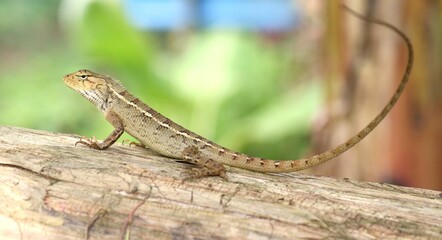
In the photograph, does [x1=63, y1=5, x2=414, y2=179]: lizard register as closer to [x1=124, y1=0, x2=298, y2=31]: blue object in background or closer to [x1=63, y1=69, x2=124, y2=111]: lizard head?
[x1=63, y1=69, x2=124, y2=111]: lizard head

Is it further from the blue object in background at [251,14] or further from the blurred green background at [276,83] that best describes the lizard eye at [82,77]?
the blue object in background at [251,14]

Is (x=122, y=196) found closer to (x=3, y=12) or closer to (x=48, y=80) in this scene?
(x=48, y=80)

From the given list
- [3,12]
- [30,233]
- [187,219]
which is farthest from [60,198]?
[3,12]

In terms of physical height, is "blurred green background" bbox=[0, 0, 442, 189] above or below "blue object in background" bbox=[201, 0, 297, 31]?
below

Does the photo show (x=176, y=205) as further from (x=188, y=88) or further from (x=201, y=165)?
(x=188, y=88)

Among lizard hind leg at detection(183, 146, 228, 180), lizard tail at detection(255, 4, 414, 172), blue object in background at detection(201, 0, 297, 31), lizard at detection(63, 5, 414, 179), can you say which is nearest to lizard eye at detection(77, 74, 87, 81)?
lizard at detection(63, 5, 414, 179)

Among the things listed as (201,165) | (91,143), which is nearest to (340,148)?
(201,165)
